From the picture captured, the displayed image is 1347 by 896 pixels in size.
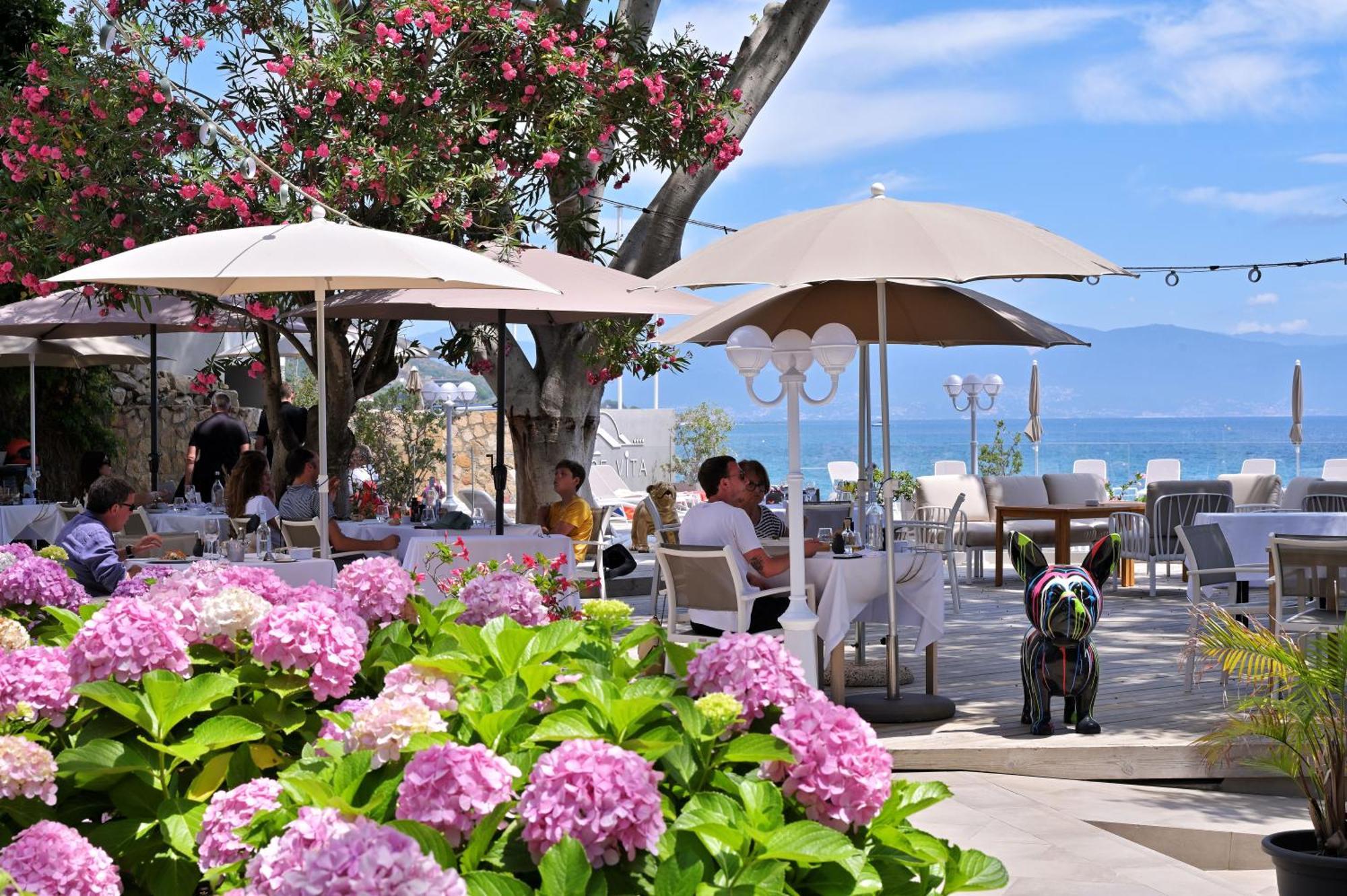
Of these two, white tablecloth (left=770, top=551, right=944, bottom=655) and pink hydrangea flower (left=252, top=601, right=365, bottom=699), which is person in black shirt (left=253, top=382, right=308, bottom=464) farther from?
pink hydrangea flower (left=252, top=601, right=365, bottom=699)

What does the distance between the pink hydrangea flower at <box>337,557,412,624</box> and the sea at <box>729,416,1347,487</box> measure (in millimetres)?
55603

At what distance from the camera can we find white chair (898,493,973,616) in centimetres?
1090

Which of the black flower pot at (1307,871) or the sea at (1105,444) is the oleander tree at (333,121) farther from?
the sea at (1105,444)

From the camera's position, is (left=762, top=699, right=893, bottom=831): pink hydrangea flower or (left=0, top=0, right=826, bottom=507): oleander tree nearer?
(left=762, top=699, right=893, bottom=831): pink hydrangea flower

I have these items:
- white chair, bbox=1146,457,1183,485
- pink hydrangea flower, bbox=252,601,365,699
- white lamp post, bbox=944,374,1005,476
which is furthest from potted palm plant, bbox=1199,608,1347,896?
white chair, bbox=1146,457,1183,485

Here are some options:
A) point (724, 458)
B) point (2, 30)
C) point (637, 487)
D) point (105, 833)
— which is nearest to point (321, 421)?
point (724, 458)

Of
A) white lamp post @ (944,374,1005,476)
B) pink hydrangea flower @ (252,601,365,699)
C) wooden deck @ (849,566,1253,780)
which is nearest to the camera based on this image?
pink hydrangea flower @ (252,601,365,699)

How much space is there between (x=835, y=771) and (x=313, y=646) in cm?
93

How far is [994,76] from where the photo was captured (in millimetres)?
149500

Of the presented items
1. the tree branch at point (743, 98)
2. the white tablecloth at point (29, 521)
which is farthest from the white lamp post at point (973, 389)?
the white tablecloth at point (29, 521)

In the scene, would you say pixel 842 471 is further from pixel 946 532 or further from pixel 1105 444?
pixel 1105 444

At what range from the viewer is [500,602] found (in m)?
2.90

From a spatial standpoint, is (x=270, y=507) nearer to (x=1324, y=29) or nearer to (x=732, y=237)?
(x=732, y=237)

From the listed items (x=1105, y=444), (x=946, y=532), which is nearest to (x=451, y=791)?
(x=946, y=532)
